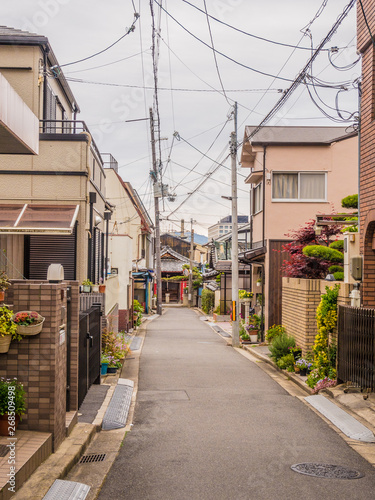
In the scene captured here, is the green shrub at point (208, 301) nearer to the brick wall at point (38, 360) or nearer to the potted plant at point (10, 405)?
the brick wall at point (38, 360)

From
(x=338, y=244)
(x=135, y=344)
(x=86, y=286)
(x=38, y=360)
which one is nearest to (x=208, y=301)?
(x=135, y=344)

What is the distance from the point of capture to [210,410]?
10.6 meters

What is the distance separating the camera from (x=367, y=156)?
1208 centimetres

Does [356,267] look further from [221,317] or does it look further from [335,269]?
[221,317]

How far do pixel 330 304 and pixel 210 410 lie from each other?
12.5 ft

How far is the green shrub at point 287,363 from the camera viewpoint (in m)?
15.1

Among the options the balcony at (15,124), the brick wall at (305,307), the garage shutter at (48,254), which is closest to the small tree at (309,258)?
the brick wall at (305,307)

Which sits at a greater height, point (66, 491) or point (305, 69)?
point (305, 69)

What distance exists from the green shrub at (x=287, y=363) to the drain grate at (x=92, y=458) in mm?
8435

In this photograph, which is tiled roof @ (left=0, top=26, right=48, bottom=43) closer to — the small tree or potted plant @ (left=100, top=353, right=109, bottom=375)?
potted plant @ (left=100, top=353, right=109, bottom=375)

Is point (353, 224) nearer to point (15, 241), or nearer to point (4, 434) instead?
point (15, 241)

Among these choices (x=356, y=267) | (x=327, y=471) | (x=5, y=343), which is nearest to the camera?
(x=5, y=343)

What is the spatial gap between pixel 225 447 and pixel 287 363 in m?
7.88

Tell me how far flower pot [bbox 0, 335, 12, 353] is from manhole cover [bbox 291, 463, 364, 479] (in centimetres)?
388
